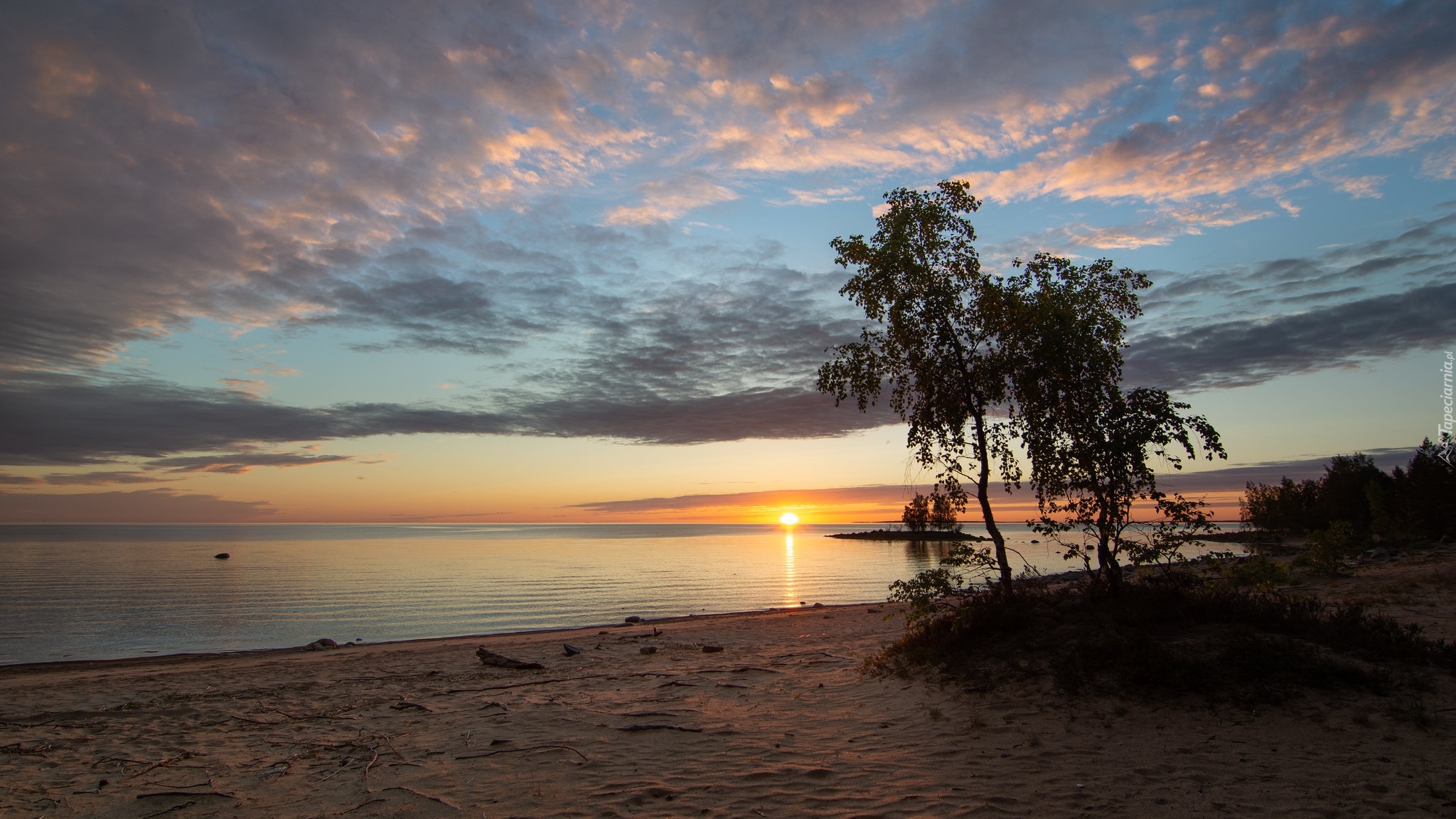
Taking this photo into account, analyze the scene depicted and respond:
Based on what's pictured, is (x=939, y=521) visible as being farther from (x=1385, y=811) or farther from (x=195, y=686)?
(x=195, y=686)

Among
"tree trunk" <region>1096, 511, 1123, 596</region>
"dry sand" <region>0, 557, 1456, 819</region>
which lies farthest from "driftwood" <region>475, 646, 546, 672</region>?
"tree trunk" <region>1096, 511, 1123, 596</region>

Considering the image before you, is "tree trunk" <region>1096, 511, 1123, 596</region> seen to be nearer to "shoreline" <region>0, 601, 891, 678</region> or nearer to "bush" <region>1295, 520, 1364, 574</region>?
"shoreline" <region>0, 601, 891, 678</region>

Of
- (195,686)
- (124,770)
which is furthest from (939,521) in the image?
(195,686)

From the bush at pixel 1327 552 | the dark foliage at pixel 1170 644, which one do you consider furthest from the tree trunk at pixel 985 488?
the bush at pixel 1327 552

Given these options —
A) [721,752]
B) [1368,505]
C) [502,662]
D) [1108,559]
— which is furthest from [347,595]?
[1368,505]

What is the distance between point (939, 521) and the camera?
546 inches

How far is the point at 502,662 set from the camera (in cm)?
1941

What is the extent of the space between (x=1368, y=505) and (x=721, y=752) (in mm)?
110120

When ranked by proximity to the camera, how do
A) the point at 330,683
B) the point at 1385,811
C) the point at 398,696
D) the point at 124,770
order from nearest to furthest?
the point at 1385,811, the point at 124,770, the point at 398,696, the point at 330,683

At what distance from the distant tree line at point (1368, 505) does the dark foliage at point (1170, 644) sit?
2281 centimetres

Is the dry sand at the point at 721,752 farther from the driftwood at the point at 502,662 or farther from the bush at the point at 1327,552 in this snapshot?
the bush at the point at 1327,552

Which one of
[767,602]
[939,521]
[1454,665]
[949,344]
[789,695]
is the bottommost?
[767,602]

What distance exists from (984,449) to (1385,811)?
26.9 feet

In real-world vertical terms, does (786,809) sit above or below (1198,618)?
below
